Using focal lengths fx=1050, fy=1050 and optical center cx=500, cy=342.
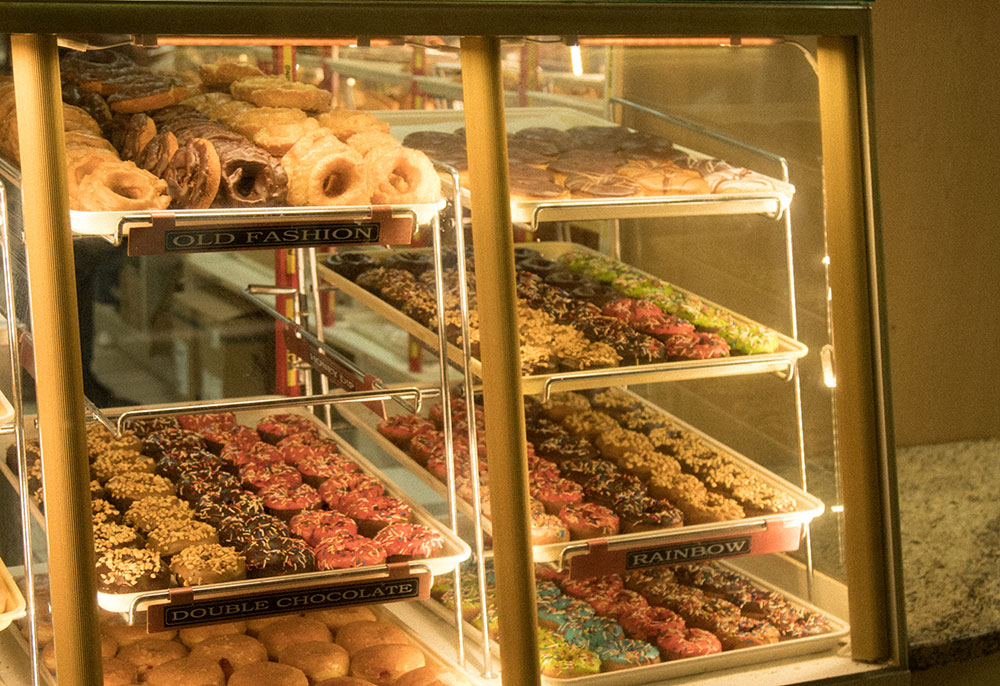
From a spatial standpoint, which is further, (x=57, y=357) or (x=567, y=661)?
(x=567, y=661)

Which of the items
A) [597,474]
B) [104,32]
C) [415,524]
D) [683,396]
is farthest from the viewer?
[683,396]

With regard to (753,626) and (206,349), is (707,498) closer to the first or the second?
(753,626)

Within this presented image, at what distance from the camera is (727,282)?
2756mm

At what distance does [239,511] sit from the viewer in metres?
2.38

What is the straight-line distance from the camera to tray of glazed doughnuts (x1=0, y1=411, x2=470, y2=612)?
211 centimetres

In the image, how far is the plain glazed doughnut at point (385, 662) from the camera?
222cm

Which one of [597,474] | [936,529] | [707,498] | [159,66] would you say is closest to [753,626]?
[707,498]

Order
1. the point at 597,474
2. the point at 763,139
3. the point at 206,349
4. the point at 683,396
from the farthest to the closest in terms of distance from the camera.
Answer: the point at 206,349 < the point at 683,396 < the point at 597,474 < the point at 763,139

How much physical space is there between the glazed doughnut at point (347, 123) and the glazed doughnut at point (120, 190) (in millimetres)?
474

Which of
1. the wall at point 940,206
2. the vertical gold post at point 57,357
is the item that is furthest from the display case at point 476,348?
the wall at point 940,206

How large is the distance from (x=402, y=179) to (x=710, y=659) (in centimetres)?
122

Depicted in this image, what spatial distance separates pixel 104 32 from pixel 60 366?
0.56m

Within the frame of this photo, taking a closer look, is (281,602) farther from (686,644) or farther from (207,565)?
(686,644)

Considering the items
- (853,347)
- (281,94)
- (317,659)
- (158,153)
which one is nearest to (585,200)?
(853,347)
